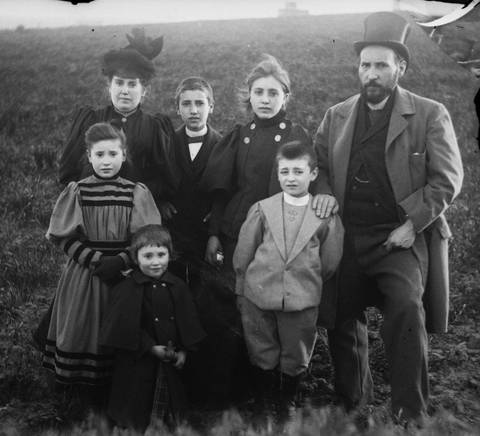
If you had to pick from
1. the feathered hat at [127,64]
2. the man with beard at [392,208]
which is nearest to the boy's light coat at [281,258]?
the man with beard at [392,208]

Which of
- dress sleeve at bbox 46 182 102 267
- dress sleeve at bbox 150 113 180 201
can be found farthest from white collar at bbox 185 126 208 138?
dress sleeve at bbox 46 182 102 267

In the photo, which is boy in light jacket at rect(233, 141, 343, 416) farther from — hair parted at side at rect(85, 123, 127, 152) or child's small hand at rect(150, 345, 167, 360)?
hair parted at side at rect(85, 123, 127, 152)

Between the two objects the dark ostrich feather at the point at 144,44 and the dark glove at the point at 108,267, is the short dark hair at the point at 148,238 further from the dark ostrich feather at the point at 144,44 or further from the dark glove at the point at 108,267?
the dark ostrich feather at the point at 144,44

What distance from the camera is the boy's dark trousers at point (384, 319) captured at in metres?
2.92

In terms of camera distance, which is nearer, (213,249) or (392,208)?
(392,208)

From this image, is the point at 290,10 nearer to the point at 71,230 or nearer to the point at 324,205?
the point at 324,205

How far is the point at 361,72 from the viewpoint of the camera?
3.20 metres

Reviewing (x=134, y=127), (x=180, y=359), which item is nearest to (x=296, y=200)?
(x=180, y=359)

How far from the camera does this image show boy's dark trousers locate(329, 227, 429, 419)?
2.92 m

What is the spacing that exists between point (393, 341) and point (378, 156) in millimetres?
1032

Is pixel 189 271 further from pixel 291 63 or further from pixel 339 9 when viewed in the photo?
pixel 291 63

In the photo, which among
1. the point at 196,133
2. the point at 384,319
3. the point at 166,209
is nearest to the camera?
the point at 384,319

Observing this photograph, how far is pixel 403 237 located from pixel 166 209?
1.57 m

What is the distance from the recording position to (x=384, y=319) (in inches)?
121
